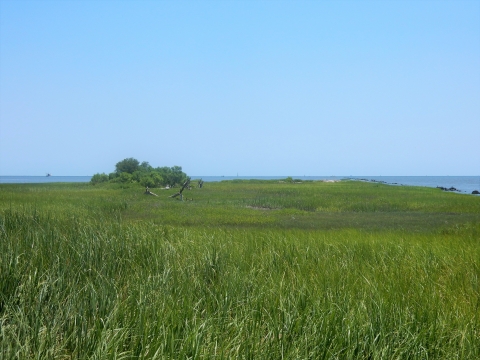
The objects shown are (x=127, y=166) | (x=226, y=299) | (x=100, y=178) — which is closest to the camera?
(x=226, y=299)

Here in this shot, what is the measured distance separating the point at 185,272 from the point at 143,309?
6.28 feet

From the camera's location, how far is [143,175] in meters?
43.5

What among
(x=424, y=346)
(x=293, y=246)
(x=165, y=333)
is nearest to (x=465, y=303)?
(x=424, y=346)

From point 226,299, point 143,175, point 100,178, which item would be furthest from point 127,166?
point 226,299

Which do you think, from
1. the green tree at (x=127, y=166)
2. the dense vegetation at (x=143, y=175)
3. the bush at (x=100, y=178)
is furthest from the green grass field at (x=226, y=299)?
the bush at (x=100, y=178)

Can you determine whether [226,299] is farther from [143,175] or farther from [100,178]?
[100,178]

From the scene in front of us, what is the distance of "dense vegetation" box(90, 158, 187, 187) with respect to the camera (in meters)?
41.6

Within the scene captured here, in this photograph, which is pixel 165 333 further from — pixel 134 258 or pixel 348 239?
pixel 348 239

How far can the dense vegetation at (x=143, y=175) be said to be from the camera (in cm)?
4156

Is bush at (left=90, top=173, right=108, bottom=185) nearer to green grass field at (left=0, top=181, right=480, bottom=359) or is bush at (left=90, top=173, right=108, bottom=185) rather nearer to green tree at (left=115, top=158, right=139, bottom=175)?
green tree at (left=115, top=158, right=139, bottom=175)

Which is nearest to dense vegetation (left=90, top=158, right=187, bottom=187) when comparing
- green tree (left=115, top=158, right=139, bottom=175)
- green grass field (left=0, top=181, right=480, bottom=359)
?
green tree (left=115, top=158, right=139, bottom=175)

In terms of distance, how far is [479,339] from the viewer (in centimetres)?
579

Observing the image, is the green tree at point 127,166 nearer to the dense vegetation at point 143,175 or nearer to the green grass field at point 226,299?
the dense vegetation at point 143,175

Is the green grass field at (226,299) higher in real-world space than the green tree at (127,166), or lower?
lower
